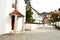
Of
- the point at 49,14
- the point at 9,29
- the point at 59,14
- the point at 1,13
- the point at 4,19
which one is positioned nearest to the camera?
the point at 1,13

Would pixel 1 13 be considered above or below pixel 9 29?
above

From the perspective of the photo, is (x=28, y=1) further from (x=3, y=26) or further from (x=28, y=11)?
(x=3, y=26)

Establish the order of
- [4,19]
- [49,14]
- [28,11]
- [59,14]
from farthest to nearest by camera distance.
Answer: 1. [49,14]
2. [59,14]
3. [28,11]
4. [4,19]

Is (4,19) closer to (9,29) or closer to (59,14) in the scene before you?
(9,29)

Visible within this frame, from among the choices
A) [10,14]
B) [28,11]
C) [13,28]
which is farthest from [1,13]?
[28,11]

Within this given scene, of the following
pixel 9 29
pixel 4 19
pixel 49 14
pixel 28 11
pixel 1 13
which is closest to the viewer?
pixel 1 13

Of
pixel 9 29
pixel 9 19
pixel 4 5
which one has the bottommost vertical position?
pixel 9 29

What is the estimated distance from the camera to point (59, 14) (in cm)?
4588

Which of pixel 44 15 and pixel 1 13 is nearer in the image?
pixel 1 13

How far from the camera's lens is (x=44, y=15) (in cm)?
5609

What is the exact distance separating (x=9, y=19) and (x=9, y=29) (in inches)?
45.4

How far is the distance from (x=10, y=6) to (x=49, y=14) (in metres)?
38.5

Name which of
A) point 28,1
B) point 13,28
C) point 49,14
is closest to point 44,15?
point 49,14

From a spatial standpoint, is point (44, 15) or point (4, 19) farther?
point (44, 15)
